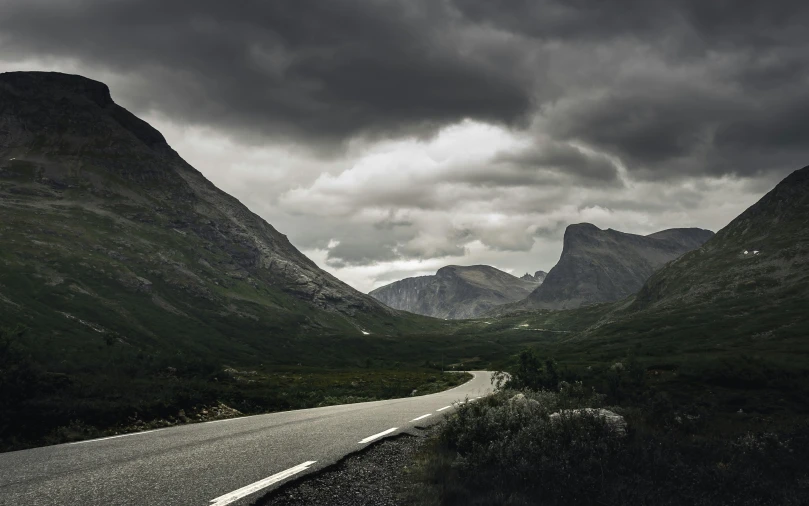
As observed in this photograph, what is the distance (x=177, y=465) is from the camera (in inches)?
359

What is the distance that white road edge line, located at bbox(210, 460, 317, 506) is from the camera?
22.1 feet

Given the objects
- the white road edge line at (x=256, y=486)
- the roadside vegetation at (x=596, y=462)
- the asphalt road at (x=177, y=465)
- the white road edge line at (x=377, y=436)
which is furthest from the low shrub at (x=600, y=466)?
the asphalt road at (x=177, y=465)

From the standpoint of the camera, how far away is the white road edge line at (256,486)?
6742 millimetres

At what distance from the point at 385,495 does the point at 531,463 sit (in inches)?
119

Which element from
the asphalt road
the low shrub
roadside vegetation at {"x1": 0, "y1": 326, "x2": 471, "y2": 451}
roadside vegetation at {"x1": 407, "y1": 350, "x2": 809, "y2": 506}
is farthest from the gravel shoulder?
roadside vegetation at {"x1": 0, "y1": 326, "x2": 471, "y2": 451}

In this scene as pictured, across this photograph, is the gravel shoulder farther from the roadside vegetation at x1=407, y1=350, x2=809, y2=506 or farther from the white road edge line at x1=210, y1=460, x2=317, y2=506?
the roadside vegetation at x1=407, y1=350, x2=809, y2=506

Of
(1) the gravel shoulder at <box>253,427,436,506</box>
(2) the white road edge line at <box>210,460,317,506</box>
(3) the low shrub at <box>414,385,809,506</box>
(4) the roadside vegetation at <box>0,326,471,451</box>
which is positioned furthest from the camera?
(4) the roadside vegetation at <box>0,326,471,451</box>

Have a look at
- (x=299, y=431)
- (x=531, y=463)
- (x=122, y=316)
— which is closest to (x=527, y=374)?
(x=299, y=431)

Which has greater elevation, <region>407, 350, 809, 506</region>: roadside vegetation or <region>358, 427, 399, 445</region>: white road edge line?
<region>407, 350, 809, 506</region>: roadside vegetation

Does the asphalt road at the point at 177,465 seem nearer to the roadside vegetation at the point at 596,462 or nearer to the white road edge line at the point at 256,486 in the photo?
the white road edge line at the point at 256,486

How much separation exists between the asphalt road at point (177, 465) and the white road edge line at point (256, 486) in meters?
0.02

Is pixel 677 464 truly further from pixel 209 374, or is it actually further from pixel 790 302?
pixel 790 302

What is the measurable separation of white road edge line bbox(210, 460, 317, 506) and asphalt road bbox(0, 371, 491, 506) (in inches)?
0.6

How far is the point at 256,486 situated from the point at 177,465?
2671 mm
